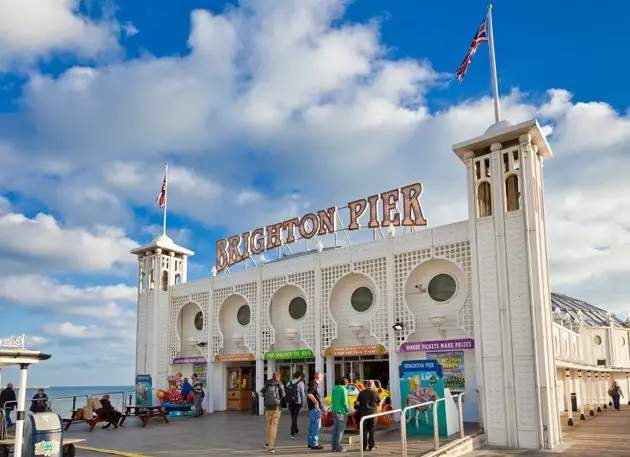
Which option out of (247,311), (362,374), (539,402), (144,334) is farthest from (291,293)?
(539,402)

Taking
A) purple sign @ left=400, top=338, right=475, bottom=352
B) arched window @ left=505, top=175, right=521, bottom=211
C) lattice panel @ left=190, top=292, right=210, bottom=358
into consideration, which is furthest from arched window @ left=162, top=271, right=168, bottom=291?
arched window @ left=505, top=175, right=521, bottom=211

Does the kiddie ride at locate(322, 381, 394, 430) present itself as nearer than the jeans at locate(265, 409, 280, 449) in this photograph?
No

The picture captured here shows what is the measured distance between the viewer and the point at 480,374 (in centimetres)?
1424

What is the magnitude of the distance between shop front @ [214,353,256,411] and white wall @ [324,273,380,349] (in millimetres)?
4965

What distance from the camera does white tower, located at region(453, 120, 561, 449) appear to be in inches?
516

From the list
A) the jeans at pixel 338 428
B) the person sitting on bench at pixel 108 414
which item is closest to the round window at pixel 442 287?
the jeans at pixel 338 428

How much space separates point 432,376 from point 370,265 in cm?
580

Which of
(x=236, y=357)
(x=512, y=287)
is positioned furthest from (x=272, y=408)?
(x=236, y=357)

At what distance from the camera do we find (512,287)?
13773 millimetres

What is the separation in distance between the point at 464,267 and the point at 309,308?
609 cm

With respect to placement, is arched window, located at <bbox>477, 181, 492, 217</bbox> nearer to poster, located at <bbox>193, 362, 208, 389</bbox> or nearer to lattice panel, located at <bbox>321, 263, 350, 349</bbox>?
lattice panel, located at <bbox>321, 263, 350, 349</bbox>

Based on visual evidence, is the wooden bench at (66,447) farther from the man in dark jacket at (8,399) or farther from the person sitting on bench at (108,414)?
the man in dark jacket at (8,399)

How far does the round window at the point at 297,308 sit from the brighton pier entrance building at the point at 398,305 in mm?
40

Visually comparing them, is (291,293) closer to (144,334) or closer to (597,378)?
(144,334)
